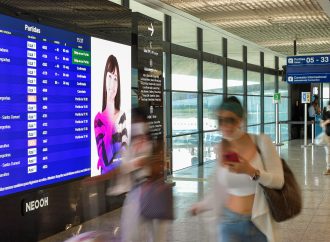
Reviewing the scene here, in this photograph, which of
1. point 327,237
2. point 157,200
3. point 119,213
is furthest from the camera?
point 119,213

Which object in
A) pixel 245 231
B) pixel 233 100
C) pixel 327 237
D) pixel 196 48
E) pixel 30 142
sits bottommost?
pixel 327 237

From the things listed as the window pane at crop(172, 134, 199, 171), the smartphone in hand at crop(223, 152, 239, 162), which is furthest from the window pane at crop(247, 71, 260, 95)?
the smartphone in hand at crop(223, 152, 239, 162)

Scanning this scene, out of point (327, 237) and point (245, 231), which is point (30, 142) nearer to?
point (245, 231)

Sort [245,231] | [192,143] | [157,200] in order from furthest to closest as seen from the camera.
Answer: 1. [192,143]
2. [157,200]
3. [245,231]

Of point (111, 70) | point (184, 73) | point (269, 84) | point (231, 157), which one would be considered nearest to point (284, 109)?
point (269, 84)

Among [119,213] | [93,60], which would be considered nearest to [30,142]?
[93,60]

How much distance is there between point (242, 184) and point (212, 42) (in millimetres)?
13106

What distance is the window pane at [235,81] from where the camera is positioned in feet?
58.7

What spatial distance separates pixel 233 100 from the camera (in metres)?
→ 3.31

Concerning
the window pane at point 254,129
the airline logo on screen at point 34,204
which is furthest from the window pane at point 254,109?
the airline logo on screen at point 34,204

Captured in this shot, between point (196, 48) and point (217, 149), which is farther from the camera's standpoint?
point (196, 48)

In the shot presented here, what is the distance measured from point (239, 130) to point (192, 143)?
1130cm

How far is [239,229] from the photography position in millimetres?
3277

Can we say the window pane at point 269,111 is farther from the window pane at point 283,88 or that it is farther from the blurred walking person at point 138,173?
the blurred walking person at point 138,173
